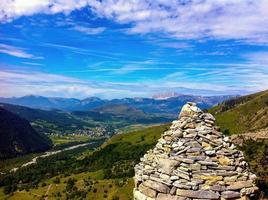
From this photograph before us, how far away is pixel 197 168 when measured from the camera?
539 inches

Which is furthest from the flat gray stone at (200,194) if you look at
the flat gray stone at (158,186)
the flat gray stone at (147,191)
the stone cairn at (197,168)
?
the flat gray stone at (147,191)

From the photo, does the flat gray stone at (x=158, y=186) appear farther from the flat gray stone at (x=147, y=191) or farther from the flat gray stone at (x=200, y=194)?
the flat gray stone at (x=200, y=194)

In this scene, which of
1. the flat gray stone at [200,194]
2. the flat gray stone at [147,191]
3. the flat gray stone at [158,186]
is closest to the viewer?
the flat gray stone at [200,194]

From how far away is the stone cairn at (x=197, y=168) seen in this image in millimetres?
13625

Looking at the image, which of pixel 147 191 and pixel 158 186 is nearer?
pixel 158 186

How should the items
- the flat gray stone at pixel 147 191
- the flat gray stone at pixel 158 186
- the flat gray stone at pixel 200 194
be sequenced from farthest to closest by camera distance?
1. the flat gray stone at pixel 147 191
2. the flat gray stone at pixel 158 186
3. the flat gray stone at pixel 200 194

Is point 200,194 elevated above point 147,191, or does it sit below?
above

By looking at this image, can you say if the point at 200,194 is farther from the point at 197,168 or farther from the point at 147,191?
the point at 147,191

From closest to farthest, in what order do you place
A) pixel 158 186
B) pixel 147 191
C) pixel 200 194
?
pixel 200 194, pixel 158 186, pixel 147 191

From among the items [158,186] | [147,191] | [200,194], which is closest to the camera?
[200,194]

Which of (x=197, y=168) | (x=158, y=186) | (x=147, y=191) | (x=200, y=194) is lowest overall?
(x=147, y=191)

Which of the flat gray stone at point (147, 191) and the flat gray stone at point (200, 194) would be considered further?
the flat gray stone at point (147, 191)

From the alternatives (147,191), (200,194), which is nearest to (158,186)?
(147,191)

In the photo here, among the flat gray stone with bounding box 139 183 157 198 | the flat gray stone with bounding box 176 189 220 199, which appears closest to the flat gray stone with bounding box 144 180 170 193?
the flat gray stone with bounding box 139 183 157 198
